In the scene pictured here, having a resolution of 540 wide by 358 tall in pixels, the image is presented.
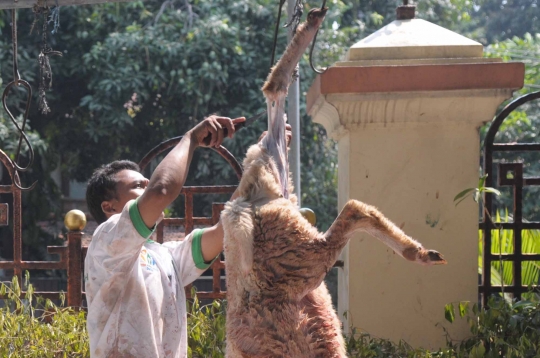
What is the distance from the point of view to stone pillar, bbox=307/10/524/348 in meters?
3.12

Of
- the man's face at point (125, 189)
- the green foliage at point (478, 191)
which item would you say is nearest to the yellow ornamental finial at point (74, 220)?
the man's face at point (125, 189)

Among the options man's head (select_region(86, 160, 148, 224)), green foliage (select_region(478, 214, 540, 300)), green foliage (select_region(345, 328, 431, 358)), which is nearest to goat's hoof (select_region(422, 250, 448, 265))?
man's head (select_region(86, 160, 148, 224))

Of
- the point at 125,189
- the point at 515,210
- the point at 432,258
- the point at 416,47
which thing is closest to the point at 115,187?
the point at 125,189

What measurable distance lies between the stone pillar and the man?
0.96m

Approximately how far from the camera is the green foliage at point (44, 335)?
3.36 meters

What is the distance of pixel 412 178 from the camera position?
10.5ft

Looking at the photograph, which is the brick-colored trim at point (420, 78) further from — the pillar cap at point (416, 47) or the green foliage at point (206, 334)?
the green foliage at point (206, 334)

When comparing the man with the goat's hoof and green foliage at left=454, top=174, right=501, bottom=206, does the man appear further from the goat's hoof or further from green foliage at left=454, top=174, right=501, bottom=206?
green foliage at left=454, top=174, right=501, bottom=206

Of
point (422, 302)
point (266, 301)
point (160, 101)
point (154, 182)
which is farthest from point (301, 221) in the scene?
point (160, 101)

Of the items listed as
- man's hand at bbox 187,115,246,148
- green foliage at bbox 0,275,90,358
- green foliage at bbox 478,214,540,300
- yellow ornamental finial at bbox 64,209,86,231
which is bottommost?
green foliage at bbox 0,275,90,358

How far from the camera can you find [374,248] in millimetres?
3193

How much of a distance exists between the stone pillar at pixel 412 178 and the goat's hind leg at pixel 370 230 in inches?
48.0

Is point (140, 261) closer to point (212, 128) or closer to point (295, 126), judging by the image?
point (212, 128)

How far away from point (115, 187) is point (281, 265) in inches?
30.5
